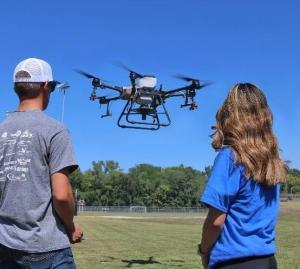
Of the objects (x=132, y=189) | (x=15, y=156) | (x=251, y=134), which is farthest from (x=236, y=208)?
(x=132, y=189)

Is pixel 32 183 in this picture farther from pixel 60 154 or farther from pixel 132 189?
pixel 132 189

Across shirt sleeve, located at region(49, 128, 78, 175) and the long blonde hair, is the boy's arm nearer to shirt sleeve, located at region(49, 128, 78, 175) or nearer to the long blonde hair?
shirt sleeve, located at region(49, 128, 78, 175)

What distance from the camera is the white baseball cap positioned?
3.69m

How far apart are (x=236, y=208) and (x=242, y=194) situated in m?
0.09

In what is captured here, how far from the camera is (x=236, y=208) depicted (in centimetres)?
337

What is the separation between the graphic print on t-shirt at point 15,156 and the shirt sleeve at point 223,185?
1084 mm

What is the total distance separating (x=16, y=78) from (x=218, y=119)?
4.24 feet

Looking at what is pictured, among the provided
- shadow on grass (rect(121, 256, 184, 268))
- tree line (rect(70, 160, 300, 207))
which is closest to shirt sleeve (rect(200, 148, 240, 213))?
shadow on grass (rect(121, 256, 184, 268))

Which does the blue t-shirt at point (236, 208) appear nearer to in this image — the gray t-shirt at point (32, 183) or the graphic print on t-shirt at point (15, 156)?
the gray t-shirt at point (32, 183)

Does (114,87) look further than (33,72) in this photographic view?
Yes

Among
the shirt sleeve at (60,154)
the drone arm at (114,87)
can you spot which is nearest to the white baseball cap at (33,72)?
the shirt sleeve at (60,154)

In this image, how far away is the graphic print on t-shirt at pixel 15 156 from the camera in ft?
11.5

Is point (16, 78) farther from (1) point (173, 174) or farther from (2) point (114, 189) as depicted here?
(1) point (173, 174)

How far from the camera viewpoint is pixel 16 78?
3.71m
